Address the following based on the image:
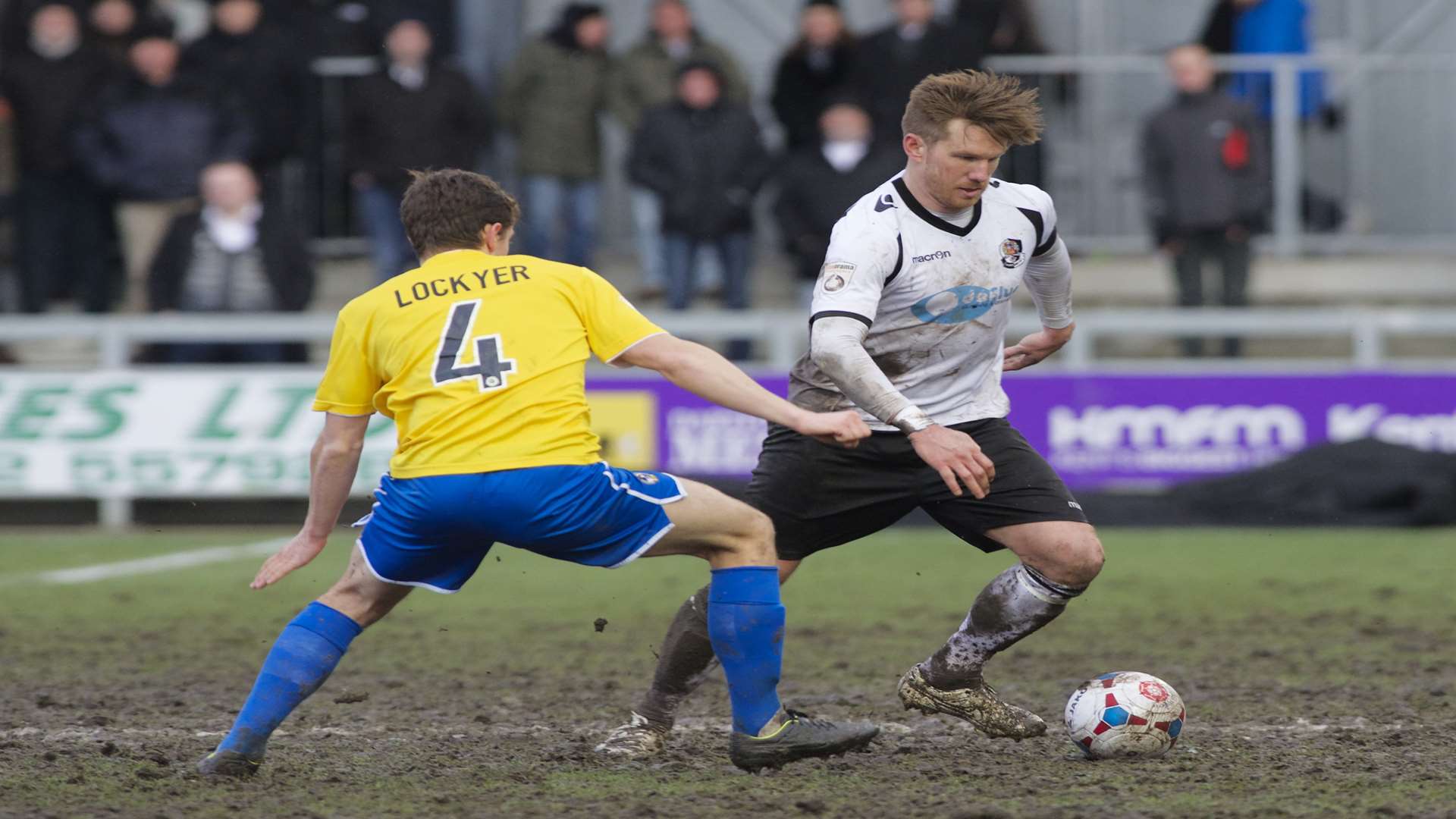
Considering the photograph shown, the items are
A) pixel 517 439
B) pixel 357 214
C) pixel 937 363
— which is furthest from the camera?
pixel 357 214

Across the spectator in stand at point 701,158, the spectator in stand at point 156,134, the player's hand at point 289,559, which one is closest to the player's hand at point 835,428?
the player's hand at point 289,559

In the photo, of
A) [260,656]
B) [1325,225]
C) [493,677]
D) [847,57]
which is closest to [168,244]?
[847,57]

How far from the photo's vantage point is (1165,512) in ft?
42.3

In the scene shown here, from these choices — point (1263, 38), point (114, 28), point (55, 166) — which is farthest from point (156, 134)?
point (1263, 38)

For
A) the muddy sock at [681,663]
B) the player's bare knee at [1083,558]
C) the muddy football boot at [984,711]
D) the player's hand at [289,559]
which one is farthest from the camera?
the muddy football boot at [984,711]

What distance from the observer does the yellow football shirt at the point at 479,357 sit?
5359 millimetres

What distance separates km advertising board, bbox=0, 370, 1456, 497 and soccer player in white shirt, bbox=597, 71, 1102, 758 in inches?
266

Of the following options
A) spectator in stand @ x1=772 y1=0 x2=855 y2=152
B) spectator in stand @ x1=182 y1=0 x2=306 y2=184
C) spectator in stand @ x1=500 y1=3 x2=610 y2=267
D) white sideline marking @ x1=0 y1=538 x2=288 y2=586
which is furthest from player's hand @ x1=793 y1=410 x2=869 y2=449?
spectator in stand @ x1=182 y1=0 x2=306 y2=184

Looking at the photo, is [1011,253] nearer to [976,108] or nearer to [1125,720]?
[976,108]

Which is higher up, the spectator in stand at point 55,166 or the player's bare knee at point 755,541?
the spectator in stand at point 55,166

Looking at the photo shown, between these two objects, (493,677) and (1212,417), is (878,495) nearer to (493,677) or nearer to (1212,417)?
(493,677)

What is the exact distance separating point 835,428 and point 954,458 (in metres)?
0.38

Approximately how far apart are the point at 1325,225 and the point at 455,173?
11.1 meters

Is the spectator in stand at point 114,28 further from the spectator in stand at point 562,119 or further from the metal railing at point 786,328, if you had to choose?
the spectator in stand at point 562,119
